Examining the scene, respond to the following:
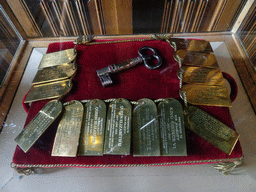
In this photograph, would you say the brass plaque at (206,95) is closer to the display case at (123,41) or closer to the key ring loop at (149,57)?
the display case at (123,41)

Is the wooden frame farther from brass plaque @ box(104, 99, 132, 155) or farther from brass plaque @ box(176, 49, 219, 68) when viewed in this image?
brass plaque @ box(104, 99, 132, 155)

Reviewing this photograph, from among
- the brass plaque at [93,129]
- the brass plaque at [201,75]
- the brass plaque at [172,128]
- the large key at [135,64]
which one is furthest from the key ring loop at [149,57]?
the brass plaque at [93,129]

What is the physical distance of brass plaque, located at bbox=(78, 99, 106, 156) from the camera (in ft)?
2.67

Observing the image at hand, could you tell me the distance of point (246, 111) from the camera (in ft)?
3.71

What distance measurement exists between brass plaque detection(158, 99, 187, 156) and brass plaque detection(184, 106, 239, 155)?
46mm

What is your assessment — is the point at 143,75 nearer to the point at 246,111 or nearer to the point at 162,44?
the point at 162,44

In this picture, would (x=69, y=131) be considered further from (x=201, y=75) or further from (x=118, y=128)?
(x=201, y=75)

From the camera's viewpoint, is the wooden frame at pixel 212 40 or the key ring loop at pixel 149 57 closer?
the key ring loop at pixel 149 57

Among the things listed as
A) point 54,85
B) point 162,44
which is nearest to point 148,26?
point 162,44

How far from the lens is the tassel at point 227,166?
0.85 metres

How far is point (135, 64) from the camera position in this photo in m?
1.04

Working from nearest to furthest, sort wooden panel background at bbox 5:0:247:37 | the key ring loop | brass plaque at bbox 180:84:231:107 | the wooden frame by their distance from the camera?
brass plaque at bbox 180:84:231:107
the key ring loop
the wooden frame
wooden panel background at bbox 5:0:247:37

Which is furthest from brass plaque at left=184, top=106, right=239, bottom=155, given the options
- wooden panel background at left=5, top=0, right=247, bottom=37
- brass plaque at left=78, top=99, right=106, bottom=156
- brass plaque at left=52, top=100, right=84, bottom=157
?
wooden panel background at left=5, top=0, right=247, bottom=37

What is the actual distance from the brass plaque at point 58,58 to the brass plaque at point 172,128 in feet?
1.87
